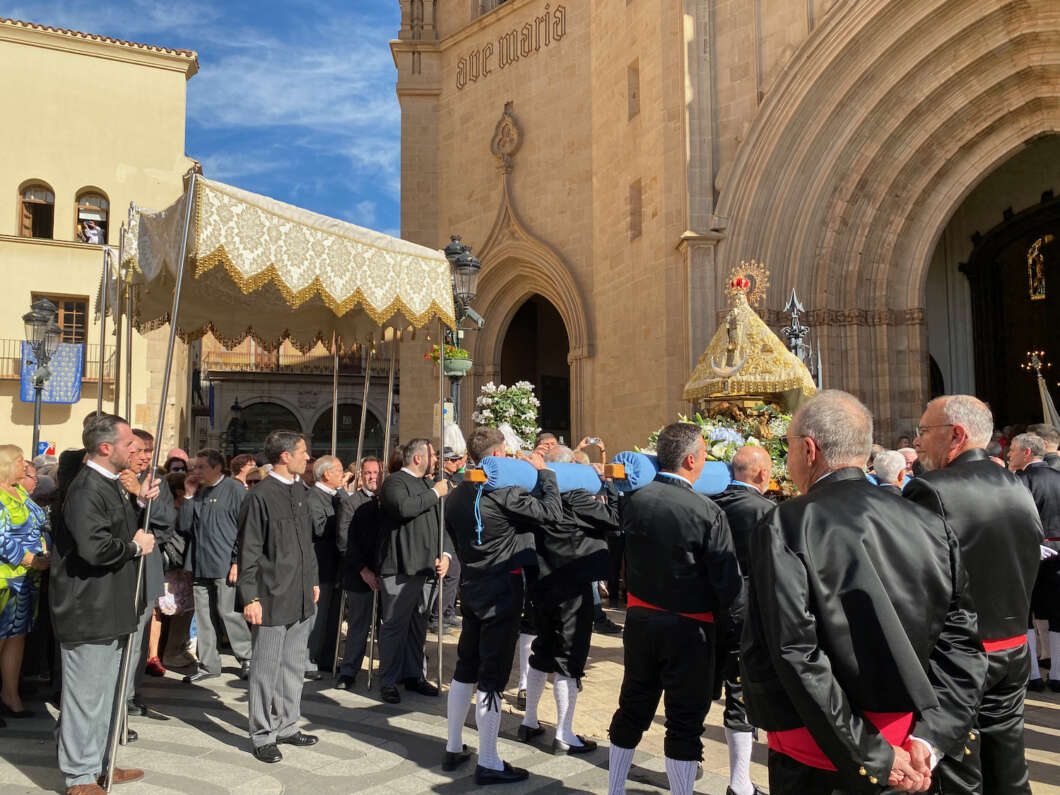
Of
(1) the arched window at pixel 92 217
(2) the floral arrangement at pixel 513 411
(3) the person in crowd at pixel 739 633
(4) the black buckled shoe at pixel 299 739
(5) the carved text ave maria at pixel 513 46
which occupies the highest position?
(5) the carved text ave maria at pixel 513 46

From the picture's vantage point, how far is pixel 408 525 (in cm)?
659

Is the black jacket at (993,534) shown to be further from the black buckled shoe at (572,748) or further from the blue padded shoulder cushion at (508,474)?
the black buckled shoe at (572,748)

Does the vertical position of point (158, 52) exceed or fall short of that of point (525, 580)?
it exceeds it

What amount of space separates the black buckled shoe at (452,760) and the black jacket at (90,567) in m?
1.90

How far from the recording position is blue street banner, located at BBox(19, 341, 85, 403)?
19922mm

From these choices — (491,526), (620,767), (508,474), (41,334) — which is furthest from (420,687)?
(41,334)

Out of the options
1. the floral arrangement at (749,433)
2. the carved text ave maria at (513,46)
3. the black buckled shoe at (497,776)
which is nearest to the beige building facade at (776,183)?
the carved text ave maria at (513,46)

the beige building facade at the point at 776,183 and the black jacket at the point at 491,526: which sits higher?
the beige building facade at the point at 776,183

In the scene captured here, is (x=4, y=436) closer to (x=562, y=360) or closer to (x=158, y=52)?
(x=158, y=52)

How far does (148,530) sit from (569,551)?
272 centimetres

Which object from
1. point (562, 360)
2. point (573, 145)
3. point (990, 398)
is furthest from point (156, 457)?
point (562, 360)

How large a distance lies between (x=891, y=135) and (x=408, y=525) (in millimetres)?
10709

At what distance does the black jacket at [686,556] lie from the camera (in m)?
3.94

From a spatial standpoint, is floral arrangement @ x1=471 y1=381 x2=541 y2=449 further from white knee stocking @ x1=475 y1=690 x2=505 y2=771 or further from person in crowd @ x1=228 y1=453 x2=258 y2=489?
white knee stocking @ x1=475 y1=690 x2=505 y2=771
